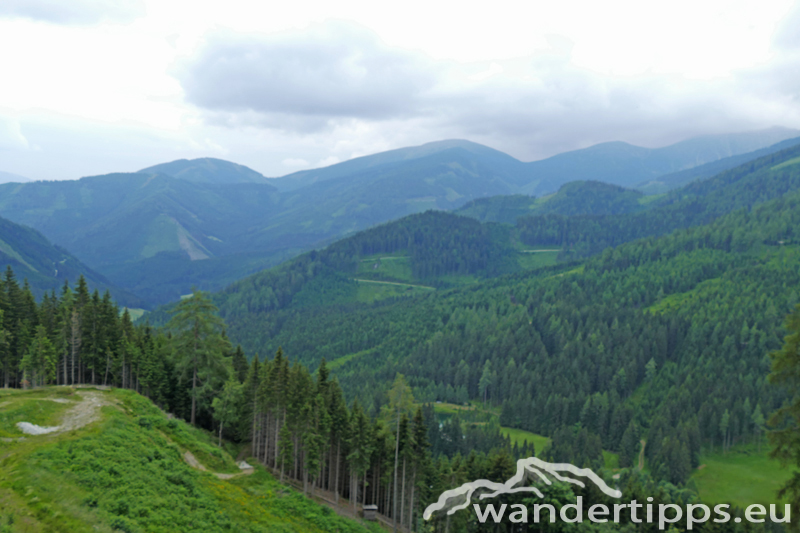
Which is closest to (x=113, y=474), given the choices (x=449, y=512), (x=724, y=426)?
(x=449, y=512)

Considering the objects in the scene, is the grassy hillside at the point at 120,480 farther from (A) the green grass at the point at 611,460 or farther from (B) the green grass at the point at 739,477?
(B) the green grass at the point at 739,477

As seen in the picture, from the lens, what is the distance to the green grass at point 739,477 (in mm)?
101625

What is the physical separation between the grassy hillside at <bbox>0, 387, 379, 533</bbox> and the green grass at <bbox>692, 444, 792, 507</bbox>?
3707 inches

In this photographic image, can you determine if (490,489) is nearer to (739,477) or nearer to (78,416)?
(78,416)

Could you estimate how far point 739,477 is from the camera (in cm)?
11219

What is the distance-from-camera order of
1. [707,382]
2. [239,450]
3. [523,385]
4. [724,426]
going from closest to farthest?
[239,450], [724,426], [707,382], [523,385]

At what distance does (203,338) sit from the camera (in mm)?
74062

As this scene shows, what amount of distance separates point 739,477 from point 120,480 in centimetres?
13339

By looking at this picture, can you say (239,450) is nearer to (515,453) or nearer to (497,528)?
(497,528)

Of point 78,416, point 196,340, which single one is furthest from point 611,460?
point 78,416

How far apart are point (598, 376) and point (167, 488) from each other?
529 feet

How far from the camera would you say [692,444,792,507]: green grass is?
333 ft

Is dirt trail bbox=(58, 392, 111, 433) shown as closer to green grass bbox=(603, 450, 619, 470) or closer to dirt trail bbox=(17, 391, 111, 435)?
dirt trail bbox=(17, 391, 111, 435)

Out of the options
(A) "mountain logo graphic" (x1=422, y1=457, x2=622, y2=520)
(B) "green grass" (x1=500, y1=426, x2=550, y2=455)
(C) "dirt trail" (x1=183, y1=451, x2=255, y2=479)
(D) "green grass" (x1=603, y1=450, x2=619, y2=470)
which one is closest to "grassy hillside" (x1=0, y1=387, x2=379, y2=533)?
(C) "dirt trail" (x1=183, y1=451, x2=255, y2=479)
